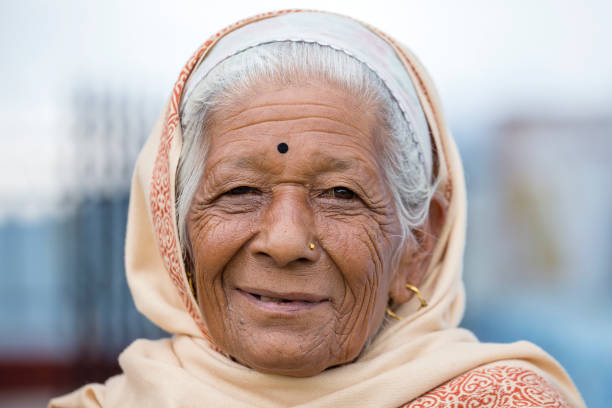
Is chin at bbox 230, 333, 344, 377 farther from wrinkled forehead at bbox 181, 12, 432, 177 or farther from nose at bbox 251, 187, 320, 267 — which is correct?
wrinkled forehead at bbox 181, 12, 432, 177

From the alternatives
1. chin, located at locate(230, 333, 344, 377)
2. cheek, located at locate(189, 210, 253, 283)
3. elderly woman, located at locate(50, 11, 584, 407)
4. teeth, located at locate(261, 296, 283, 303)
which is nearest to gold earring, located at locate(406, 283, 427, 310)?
elderly woman, located at locate(50, 11, 584, 407)

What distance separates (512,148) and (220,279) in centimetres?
1358

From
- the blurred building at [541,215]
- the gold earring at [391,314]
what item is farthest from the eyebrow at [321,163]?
the blurred building at [541,215]

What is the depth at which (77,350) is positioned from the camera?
25.4 ft

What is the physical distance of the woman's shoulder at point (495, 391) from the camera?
2014 millimetres

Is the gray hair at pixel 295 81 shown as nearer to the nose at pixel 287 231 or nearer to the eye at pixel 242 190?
the eye at pixel 242 190

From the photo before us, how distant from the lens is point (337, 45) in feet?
7.14

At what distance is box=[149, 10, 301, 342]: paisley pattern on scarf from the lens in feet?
7.52

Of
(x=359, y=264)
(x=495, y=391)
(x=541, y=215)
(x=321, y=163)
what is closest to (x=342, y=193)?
(x=321, y=163)

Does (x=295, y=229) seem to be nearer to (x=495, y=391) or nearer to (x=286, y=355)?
(x=286, y=355)

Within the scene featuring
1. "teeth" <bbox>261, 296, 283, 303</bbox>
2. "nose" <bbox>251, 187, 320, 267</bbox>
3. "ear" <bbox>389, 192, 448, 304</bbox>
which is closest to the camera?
"nose" <bbox>251, 187, 320, 267</bbox>

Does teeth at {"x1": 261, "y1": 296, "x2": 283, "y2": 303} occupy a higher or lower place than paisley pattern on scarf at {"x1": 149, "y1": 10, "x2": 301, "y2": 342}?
lower

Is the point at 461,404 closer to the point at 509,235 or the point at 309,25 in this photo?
the point at 309,25

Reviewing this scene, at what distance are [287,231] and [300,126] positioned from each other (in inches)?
13.7
